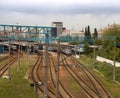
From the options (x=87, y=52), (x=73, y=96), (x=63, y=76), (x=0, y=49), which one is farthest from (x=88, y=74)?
(x=0, y=49)

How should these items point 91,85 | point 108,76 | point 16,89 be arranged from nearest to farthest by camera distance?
point 16,89, point 91,85, point 108,76

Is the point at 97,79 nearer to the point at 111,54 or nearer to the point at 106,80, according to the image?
the point at 106,80

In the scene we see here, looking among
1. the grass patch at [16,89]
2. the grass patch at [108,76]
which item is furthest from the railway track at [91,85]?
the grass patch at [16,89]

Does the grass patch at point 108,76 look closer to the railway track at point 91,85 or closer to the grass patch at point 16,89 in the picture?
the railway track at point 91,85

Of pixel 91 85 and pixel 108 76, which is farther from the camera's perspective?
pixel 108 76

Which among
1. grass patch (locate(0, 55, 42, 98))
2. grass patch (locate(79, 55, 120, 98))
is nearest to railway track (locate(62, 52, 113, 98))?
grass patch (locate(79, 55, 120, 98))

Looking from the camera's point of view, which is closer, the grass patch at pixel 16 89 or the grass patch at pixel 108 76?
the grass patch at pixel 16 89

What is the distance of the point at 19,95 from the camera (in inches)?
1551

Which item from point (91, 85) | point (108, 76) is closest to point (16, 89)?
point (91, 85)

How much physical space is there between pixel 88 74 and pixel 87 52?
142 feet

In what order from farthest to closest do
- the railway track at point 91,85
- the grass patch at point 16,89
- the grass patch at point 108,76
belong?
the grass patch at point 108,76
the railway track at point 91,85
the grass patch at point 16,89

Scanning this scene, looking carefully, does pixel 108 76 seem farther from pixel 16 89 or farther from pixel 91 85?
pixel 16 89

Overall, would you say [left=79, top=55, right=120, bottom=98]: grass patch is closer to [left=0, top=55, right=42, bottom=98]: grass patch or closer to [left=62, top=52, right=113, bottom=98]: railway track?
[left=62, top=52, right=113, bottom=98]: railway track

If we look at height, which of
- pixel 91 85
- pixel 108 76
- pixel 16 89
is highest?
pixel 16 89
